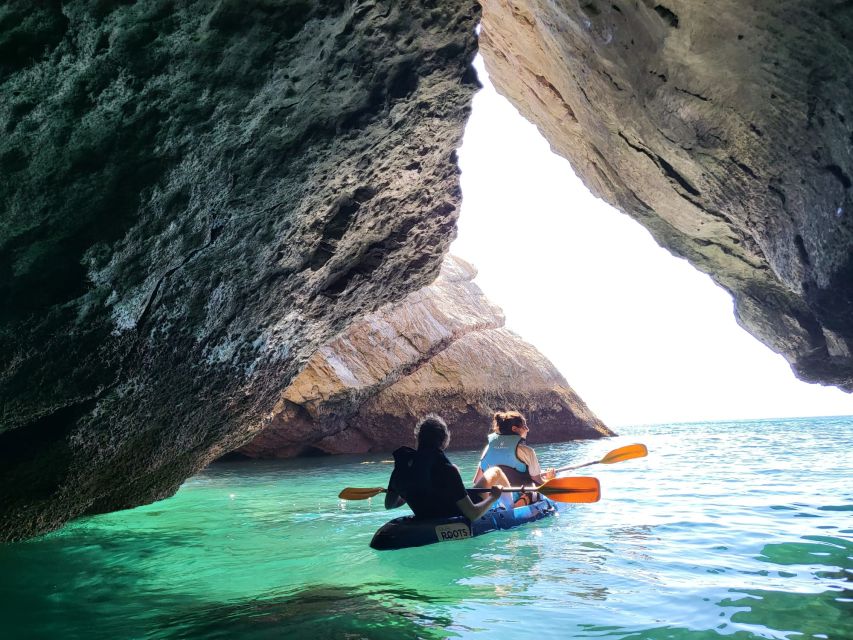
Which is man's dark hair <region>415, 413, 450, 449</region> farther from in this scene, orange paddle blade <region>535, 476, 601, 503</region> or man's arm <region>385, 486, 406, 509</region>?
orange paddle blade <region>535, 476, 601, 503</region>

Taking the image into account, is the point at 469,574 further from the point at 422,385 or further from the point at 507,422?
the point at 422,385

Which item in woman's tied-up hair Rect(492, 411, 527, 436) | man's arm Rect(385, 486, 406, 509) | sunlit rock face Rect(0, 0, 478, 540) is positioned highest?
sunlit rock face Rect(0, 0, 478, 540)

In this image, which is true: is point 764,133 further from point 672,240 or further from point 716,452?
point 716,452

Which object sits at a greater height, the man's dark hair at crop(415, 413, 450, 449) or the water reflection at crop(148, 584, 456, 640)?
the man's dark hair at crop(415, 413, 450, 449)

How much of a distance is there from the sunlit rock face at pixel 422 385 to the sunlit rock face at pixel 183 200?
1155 centimetres

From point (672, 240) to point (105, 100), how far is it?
7832 millimetres

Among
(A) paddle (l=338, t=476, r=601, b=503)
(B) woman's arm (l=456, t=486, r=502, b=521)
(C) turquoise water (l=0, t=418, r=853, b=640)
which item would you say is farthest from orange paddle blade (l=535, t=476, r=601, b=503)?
(B) woman's arm (l=456, t=486, r=502, b=521)

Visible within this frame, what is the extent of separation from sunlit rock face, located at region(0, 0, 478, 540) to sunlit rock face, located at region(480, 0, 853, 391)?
62.3 inches

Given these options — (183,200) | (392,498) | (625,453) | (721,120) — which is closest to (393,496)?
(392,498)

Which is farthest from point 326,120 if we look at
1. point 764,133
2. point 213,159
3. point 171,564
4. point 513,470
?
point 513,470

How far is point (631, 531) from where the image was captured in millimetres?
7012

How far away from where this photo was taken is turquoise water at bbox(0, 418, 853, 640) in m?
4.11

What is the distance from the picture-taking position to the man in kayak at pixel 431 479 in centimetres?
630

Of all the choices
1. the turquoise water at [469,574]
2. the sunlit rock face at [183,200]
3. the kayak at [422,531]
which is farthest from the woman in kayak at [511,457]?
the sunlit rock face at [183,200]
